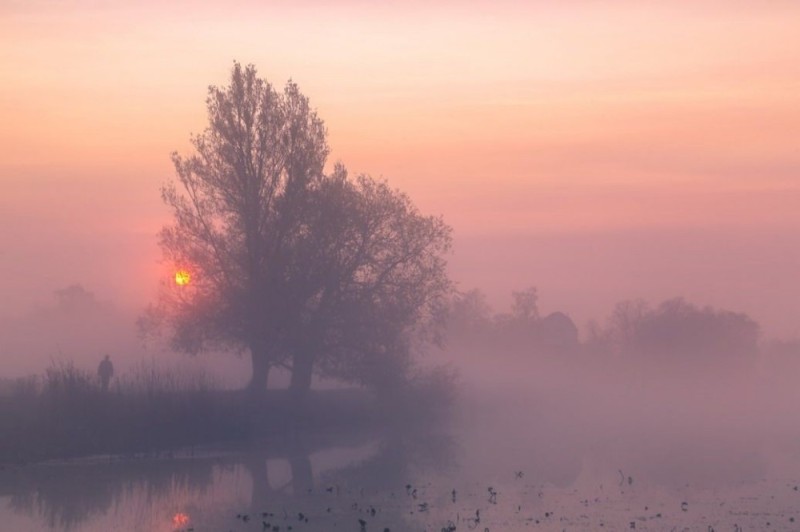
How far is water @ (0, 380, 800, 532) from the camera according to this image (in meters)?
19.5

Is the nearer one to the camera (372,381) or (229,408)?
(229,408)

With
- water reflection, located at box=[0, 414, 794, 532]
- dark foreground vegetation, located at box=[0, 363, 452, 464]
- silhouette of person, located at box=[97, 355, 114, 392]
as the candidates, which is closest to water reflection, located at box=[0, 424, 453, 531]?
water reflection, located at box=[0, 414, 794, 532]

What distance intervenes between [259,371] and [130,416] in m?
8.76

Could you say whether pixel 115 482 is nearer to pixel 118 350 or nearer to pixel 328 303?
pixel 328 303

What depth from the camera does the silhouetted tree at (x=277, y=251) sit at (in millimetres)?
38938

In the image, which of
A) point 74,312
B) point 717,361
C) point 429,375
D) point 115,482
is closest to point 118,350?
point 74,312

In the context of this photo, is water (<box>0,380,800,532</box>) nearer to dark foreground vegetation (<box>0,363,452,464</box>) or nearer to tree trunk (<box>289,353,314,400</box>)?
dark foreground vegetation (<box>0,363,452,464</box>)

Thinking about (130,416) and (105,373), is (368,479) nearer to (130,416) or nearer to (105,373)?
(130,416)

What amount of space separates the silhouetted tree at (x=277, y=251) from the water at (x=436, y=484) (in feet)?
13.8

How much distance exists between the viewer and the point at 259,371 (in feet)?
131

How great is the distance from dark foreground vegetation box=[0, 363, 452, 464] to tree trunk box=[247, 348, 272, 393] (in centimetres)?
42

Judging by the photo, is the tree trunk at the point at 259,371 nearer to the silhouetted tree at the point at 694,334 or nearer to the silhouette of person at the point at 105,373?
the silhouette of person at the point at 105,373

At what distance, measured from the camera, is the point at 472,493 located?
75.2ft

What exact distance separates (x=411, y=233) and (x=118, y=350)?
103 feet
